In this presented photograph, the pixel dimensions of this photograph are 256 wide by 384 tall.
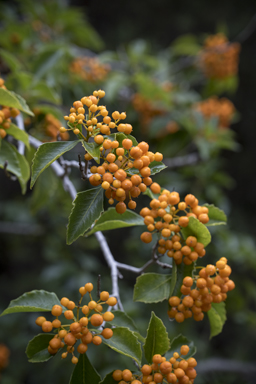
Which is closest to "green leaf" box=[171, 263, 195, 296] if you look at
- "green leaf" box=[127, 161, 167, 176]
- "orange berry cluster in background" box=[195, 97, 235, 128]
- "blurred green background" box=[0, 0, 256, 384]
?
"green leaf" box=[127, 161, 167, 176]

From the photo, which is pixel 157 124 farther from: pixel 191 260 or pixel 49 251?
pixel 191 260

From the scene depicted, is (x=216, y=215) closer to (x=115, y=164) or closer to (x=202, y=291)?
(x=202, y=291)

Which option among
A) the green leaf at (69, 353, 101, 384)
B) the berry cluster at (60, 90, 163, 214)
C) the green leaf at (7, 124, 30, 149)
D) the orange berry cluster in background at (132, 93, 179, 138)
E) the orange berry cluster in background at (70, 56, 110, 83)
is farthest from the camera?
the orange berry cluster in background at (132, 93, 179, 138)

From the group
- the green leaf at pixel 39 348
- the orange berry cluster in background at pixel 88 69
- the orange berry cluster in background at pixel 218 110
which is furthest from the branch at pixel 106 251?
the orange berry cluster in background at pixel 218 110

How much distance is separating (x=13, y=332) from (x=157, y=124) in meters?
2.67

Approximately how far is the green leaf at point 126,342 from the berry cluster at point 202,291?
0.56 feet

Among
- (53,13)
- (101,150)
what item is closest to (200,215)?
(101,150)

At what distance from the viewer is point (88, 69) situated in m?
2.83

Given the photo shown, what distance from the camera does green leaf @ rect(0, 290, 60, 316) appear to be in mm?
887

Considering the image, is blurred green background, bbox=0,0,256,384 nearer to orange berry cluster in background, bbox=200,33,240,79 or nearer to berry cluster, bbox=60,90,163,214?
orange berry cluster in background, bbox=200,33,240,79

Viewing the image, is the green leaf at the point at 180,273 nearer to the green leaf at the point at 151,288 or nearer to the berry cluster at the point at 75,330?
the green leaf at the point at 151,288

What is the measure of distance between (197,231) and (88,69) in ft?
7.77

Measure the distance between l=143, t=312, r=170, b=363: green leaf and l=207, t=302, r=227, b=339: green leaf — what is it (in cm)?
23

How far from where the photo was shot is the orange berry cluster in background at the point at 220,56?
2.92 m
